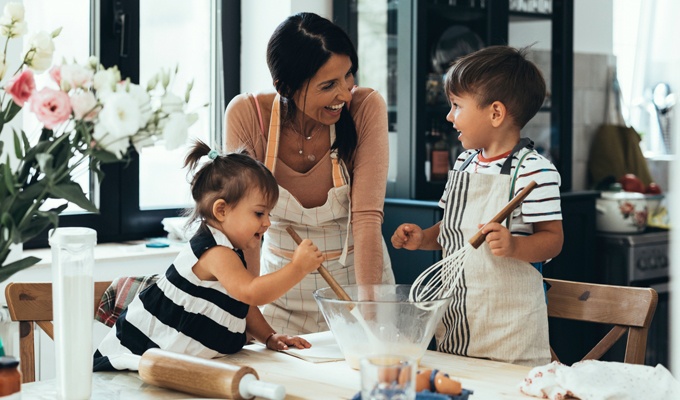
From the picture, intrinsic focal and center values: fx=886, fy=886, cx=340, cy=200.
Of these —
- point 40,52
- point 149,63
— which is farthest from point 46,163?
point 149,63

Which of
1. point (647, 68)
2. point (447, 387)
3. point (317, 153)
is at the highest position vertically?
point (647, 68)

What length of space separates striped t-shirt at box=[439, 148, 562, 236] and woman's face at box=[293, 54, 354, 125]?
1.23 ft

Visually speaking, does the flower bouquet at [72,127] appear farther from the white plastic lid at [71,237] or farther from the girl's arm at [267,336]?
the girl's arm at [267,336]

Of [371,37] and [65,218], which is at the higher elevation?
[371,37]

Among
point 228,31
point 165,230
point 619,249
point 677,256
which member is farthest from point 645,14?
point 677,256

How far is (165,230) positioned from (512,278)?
1.66 m

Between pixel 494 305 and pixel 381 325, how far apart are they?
15.6 inches

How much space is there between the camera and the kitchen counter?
1.32 m

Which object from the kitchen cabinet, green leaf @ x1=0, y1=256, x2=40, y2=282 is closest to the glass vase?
green leaf @ x1=0, y1=256, x2=40, y2=282

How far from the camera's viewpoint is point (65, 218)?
2857 millimetres

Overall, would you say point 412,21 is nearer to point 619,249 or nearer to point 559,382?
point 619,249

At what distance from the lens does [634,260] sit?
11.6ft

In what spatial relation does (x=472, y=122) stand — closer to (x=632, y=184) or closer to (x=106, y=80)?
(x=106, y=80)

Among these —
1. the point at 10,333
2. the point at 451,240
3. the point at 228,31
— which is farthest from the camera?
the point at 228,31
